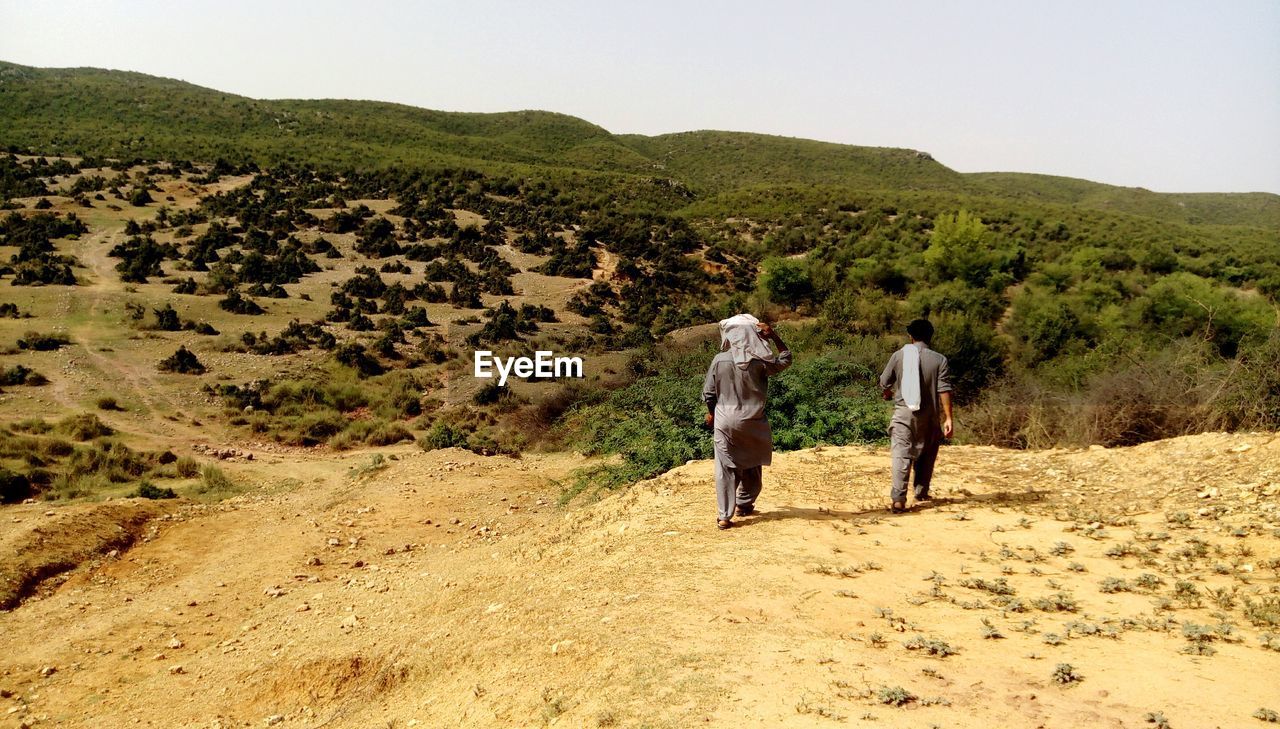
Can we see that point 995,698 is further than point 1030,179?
No

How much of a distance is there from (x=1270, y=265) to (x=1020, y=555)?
34.8 metres

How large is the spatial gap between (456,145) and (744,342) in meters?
60.7

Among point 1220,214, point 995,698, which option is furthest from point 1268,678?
point 1220,214

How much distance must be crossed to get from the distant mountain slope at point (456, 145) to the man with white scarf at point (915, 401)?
4763cm

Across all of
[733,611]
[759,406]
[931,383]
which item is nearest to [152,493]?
[759,406]

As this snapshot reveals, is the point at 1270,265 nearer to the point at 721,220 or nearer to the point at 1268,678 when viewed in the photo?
the point at 721,220

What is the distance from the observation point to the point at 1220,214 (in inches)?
2749

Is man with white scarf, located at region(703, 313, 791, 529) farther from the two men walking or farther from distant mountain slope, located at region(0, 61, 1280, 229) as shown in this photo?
distant mountain slope, located at region(0, 61, 1280, 229)

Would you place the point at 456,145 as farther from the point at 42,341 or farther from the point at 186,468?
the point at 186,468

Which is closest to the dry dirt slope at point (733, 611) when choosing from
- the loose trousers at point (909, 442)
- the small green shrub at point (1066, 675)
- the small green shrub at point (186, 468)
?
the small green shrub at point (1066, 675)

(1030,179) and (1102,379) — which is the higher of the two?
(1030,179)

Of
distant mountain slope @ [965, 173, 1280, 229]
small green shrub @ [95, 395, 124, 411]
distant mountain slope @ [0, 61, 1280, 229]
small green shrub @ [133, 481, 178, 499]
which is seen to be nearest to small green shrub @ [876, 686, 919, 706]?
small green shrub @ [133, 481, 178, 499]

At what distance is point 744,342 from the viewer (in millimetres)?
5742

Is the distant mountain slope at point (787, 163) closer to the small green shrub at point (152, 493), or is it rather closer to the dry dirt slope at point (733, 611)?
the small green shrub at point (152, 493)
